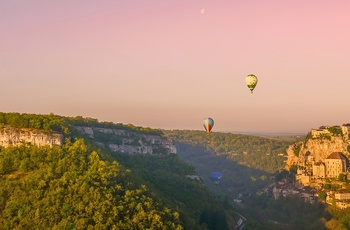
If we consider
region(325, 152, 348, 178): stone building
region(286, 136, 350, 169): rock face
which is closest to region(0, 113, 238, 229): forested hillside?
region(325, 152, 348, 178): stone building

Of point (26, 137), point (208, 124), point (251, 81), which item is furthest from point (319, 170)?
point (26, 137)

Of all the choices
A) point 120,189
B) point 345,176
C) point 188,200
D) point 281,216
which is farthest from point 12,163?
point 345,176

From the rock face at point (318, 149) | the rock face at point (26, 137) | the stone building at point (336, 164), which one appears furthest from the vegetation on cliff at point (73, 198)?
the rock face at point (318, 149)

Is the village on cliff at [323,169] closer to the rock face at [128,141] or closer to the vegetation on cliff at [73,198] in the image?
the rock face at [128,141]

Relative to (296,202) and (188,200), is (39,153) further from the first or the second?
(296,202)

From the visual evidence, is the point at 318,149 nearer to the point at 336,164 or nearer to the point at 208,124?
the point at 336,164

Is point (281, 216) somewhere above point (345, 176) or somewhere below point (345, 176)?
below
